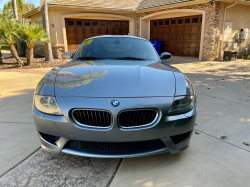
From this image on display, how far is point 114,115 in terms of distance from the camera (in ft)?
6.47

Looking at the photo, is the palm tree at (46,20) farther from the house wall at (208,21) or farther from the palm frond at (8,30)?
the house wall at (208,21)

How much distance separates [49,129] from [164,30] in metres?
14.1

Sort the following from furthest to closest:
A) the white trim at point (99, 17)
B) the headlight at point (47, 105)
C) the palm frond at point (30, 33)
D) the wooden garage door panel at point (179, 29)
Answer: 1. the wooden garage door panel at point (179, 29)
2. the white trim at point (99, 17)
3. the palm frond at point (30, 33)
4. the headlight at point (47, 105)

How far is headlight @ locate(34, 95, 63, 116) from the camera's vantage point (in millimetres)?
2094

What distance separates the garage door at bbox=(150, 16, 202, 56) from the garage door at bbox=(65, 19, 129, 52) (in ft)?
9.35

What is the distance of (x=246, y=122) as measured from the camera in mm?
3547

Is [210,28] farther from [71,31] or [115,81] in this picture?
[115,81]

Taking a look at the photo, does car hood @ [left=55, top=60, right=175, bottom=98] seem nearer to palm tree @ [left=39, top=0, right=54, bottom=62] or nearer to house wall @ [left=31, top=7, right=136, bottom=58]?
palm tree @ [left=39, top=0, right=54, bottom=62]

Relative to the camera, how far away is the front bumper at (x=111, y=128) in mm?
1985

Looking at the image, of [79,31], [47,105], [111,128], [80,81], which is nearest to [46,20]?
[79,31]

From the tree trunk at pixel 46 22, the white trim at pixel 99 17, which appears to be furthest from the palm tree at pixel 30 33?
the white trim at pixel 99 17

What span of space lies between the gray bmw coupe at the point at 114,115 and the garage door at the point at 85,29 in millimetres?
12505

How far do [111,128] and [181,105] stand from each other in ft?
2.67

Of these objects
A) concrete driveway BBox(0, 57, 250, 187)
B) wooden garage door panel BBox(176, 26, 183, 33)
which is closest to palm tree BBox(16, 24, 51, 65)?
concrete driveway BBox(0, 57, 250, 187)
